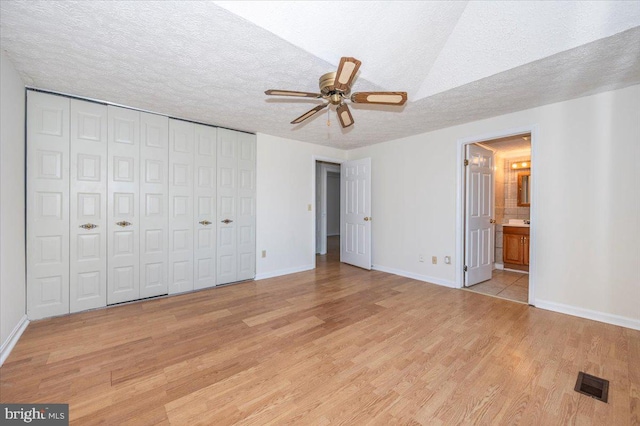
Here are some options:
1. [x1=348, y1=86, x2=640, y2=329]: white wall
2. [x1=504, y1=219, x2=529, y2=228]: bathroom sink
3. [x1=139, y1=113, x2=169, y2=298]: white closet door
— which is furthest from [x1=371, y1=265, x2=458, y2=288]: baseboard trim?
[x1=139, y1=113, x2=169, y2=298]: white closet door

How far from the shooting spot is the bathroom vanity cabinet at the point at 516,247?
483 cm

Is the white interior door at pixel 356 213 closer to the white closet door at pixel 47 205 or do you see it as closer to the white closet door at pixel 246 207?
the white closet door at pixel 246 207

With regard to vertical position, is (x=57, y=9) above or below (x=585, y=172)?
above

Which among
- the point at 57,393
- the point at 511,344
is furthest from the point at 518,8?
the point at 57,393

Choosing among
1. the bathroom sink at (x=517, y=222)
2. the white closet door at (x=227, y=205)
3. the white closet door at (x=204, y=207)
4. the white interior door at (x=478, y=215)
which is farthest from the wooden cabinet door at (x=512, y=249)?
the white closet door at (x=204, y=207)

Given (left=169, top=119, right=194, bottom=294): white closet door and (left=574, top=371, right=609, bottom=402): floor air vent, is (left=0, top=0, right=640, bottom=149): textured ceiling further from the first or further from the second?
(left=574, top=371, right=609, bottom=402): floor air vent

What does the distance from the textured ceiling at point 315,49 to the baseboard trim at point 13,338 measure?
2371mm

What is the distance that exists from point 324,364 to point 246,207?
2.88m

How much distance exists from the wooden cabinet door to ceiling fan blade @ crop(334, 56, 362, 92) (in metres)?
4.85

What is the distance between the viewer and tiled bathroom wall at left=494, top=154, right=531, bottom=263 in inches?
209

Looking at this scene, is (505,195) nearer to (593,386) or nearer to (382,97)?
(593,386)

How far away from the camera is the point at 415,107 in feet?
10.3

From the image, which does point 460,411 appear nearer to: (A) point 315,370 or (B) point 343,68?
(A) point 315,370

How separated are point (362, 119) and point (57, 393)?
3888mm
